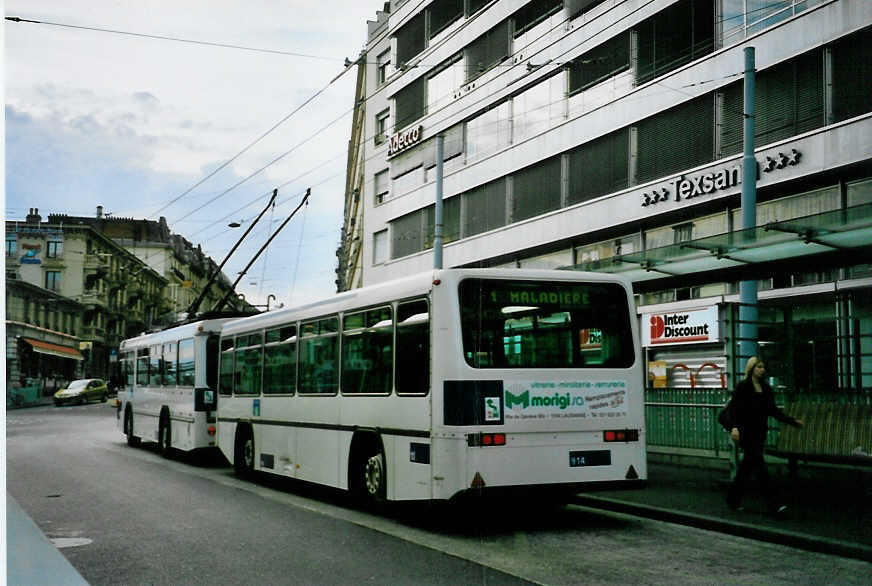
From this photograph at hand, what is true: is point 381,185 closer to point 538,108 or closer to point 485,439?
point 538,108

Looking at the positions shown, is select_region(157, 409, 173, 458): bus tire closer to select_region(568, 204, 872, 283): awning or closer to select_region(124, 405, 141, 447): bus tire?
select_region(124, 405, 141, 447): bus tire

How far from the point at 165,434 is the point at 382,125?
25320 mm

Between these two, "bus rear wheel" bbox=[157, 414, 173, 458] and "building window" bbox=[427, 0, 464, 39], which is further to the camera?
"building window" bbox=[427, 0, 464, 39]

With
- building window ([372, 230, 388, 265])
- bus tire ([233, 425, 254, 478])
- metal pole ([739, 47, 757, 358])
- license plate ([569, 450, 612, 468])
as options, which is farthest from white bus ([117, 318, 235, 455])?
building window ([372, 230, 388, 265])

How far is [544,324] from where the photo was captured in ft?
33.1

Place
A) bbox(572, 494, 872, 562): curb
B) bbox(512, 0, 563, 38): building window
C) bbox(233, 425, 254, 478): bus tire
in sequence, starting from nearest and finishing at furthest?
bbox(572, 494, 872, 562): curb, bbox(233, 425, 254, 478): bus tire, bbox(512, 0, 563, 38): building window

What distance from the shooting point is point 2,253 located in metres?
7.18

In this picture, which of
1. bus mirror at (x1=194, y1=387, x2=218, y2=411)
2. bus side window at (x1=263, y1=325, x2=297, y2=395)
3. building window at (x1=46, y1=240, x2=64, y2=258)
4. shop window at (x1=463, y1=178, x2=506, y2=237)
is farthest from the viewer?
shop window at (x1=463, y1=178, x2=506, y2=237)

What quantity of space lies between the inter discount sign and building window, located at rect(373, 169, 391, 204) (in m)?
17.8

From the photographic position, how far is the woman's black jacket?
10281mm

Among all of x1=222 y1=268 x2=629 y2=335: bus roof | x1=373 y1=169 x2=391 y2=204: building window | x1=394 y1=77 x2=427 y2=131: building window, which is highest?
x1=394 y1=77 x2=427 y2=131: building window

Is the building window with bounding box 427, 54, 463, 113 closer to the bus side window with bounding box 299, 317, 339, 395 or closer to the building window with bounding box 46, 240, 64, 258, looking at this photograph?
the building window with bounding box 46, 240, 64, 258

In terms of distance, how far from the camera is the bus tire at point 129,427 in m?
24.1

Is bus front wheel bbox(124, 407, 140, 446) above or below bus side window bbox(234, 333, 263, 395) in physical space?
below
